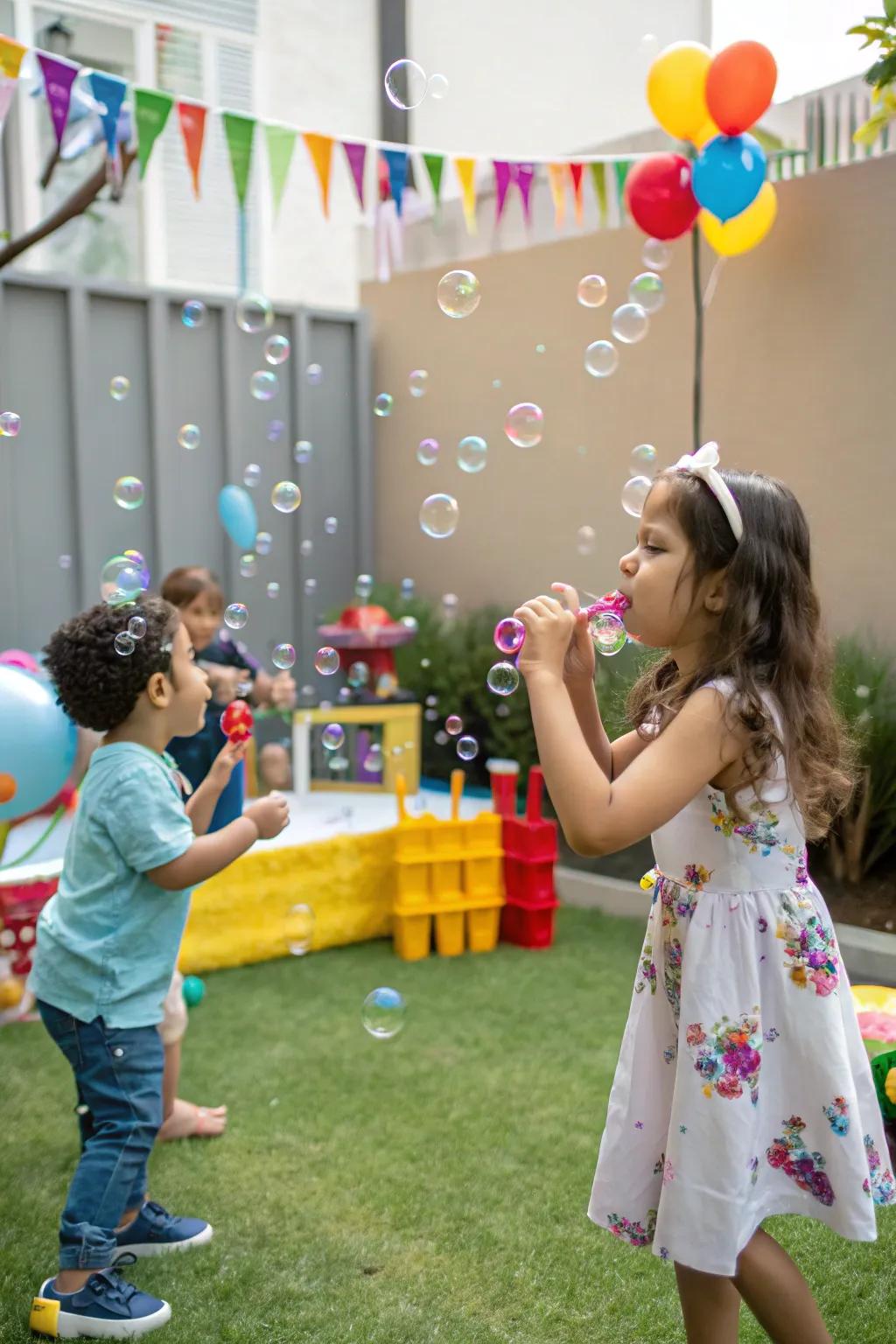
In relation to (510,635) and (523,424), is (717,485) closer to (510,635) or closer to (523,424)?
(510,635)

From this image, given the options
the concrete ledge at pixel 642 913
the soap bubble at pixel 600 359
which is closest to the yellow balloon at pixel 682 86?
the soap bubble at pixel 600 359

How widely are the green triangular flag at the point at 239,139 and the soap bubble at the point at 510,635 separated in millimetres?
2599

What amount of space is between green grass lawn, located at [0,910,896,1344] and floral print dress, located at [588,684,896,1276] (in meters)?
0.61

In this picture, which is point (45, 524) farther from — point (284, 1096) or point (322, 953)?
point (284, 1096)

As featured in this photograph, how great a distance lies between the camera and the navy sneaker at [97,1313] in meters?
2.13

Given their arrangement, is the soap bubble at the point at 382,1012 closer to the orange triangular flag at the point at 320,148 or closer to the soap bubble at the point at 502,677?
the soap bubble at the point at 502,677

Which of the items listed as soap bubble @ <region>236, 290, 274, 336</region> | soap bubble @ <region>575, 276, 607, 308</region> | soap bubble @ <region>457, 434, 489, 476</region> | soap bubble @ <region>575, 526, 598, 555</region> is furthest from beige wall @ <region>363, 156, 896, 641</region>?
soap bubble @ <region>236, 290, 274, 336</region>

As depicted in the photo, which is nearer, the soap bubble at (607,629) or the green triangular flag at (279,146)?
the soap bubble at (607,629)

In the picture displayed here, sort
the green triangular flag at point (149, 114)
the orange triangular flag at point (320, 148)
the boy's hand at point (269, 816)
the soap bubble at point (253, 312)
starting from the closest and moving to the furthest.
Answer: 1. the boy's hand at point (269, 816)
2. the green triangular flag at point (149, 114)
3. the soap bubble at point (253, 312)
4. the orange triangular flag at point (320, 148)

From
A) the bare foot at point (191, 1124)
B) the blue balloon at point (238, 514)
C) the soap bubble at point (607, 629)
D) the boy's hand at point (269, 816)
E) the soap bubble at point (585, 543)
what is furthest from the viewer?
the soap bubble at point (585, 543)

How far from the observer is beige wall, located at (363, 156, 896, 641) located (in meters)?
4.30

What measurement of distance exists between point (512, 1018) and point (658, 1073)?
6.32 ft

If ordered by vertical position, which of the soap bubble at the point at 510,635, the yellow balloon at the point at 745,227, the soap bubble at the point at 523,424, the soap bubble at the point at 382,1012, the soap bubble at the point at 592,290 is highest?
the yellow balloon at the point at 745,227

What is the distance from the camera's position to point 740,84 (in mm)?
3818
